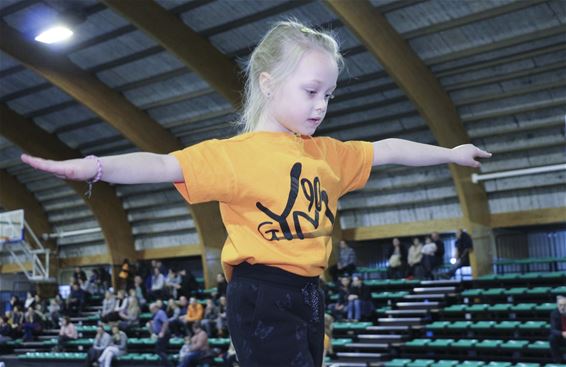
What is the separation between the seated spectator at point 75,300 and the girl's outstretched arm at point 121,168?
25.6m

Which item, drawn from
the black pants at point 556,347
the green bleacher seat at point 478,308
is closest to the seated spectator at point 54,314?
the green bleacher seat at point 478,308

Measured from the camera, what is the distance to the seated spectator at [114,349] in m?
19.2

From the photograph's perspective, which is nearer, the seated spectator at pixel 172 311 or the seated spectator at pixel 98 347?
the seated spectator at pixel 98 347

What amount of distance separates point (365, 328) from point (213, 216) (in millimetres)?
8007

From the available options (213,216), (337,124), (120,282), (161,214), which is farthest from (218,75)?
(120,282)

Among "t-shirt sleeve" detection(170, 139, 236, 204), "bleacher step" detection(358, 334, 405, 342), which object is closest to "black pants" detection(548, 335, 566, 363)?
"bleacher step" detection(358, 334, 405, 342)

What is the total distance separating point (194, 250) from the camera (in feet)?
87.4

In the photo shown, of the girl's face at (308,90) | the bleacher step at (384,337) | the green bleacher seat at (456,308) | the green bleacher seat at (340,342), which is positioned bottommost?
the green bleacher seat at (340,342)

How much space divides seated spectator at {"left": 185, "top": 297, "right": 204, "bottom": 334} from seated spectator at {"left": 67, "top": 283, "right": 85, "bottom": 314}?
28.0 feet

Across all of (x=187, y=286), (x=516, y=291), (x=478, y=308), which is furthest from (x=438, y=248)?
(x=187, y=286)

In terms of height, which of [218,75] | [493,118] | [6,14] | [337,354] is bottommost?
[337,354]

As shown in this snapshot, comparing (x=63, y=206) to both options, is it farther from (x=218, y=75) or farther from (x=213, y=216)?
(x=218, y=75)

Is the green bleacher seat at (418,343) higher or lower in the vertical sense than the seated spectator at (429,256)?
lower

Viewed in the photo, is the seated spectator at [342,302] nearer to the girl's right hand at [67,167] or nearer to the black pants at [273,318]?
the black pants at [273,318]
